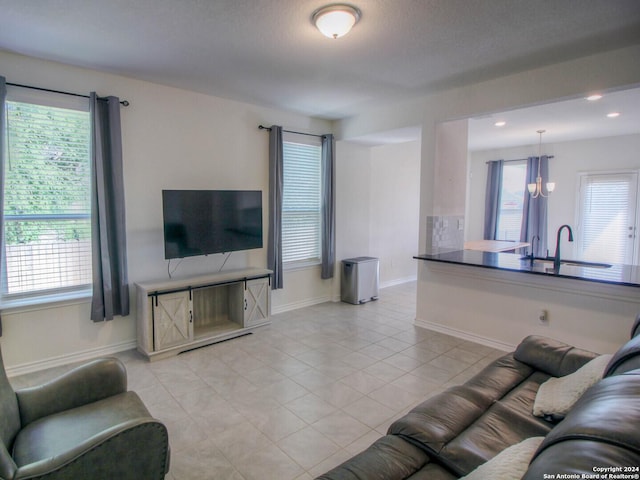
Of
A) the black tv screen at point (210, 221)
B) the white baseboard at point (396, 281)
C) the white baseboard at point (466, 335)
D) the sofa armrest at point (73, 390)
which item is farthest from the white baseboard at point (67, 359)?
the white baseboard at point (396, 281)

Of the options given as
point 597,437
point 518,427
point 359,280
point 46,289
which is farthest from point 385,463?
point 359,280

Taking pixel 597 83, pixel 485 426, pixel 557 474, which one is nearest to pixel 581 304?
pixel 597 83

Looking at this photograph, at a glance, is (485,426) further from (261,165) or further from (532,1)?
(261,165)

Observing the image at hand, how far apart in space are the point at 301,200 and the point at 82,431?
12.7 ft

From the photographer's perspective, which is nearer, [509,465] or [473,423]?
[509,465]

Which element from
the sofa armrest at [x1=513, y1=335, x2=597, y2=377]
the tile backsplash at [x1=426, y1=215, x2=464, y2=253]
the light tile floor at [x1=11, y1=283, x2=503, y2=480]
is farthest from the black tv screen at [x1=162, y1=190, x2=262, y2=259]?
the sofa armrest at [x1=513, y1=335, x2=597, y2=377]

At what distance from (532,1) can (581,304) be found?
8.28 ft

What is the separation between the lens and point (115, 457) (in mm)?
1403

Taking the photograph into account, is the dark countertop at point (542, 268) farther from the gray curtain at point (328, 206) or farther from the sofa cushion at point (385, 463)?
the sofa cushion at point (385, 463)

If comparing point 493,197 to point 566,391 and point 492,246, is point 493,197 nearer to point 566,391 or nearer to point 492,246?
point 492,246

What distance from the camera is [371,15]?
7.78ft

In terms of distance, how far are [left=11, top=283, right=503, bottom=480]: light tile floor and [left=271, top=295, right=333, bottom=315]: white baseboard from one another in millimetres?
454

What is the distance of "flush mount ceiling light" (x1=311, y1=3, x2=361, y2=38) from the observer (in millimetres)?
2253

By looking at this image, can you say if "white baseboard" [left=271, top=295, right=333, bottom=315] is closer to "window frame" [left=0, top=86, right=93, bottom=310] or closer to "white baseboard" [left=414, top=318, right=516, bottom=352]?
"white baseboard" [left=414, top=318, right=516, bottom=352]
